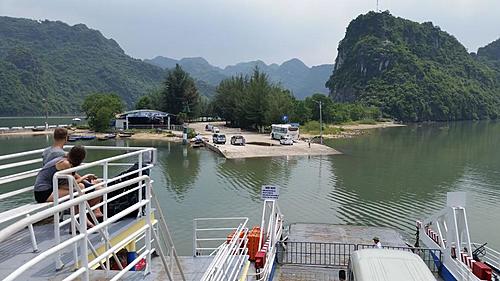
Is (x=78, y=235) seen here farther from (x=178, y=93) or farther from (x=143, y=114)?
(x=178, y=93)

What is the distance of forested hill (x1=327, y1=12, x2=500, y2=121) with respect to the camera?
14500cm

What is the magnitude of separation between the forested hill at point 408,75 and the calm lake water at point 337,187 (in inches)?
3838

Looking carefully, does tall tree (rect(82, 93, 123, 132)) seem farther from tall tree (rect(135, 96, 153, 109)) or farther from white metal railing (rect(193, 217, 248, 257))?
white metal railing (rect(193, 217, 248, 257))

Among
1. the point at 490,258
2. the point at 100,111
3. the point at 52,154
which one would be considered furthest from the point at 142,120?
the point at 52,154

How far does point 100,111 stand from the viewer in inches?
3068

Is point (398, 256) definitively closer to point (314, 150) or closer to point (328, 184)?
point (328, 184)

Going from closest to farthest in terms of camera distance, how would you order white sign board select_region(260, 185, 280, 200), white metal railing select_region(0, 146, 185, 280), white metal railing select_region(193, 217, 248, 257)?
1. white metal railing select_region(0, 146, 185, 280)
2. white sign board select_region(260, 185, 280, 200)
3. white metal railing select_region(193, 217, 248, 257)

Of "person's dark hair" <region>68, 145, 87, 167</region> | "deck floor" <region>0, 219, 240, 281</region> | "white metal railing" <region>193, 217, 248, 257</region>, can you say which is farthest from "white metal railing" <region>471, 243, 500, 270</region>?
"person's dark hair" <region>68, 145, 87, 167</region>

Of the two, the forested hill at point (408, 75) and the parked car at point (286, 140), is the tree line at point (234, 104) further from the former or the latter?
the forested hill at point (408, 75)

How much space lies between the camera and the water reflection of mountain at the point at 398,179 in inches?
925

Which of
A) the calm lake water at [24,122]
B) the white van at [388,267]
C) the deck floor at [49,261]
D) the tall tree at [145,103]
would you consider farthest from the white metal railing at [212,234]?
the calm lake water at [24,122]

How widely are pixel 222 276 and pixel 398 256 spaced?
3.24 m

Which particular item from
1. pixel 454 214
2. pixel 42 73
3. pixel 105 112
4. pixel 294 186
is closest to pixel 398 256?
pixel 454 214

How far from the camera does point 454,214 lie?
1080cm
